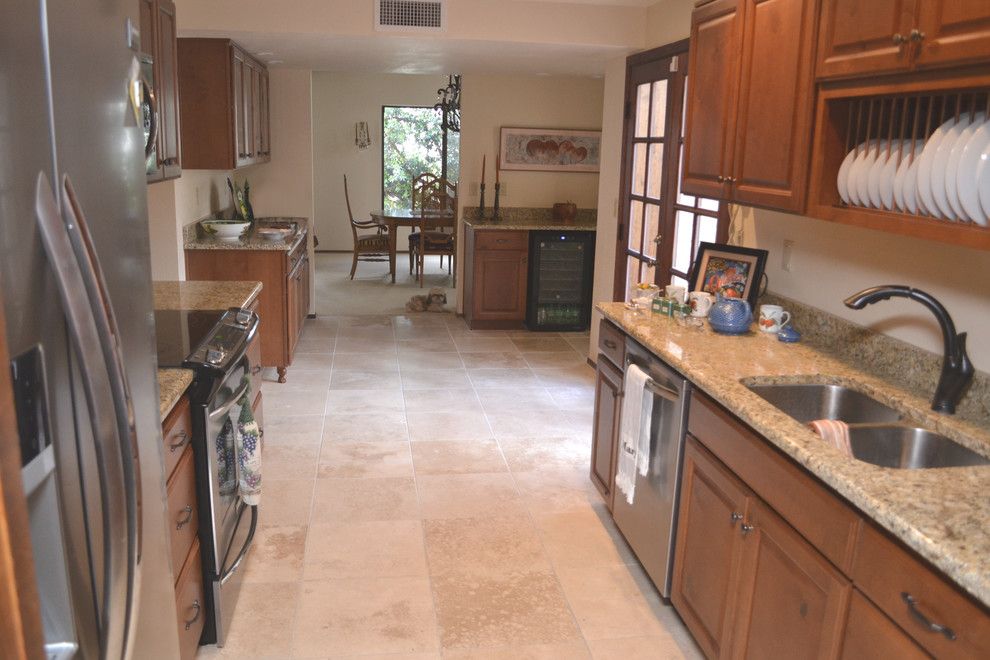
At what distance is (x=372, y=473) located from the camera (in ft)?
12.7

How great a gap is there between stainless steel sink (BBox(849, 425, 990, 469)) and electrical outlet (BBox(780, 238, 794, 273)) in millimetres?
1136

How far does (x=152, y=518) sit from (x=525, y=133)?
6.31 meters

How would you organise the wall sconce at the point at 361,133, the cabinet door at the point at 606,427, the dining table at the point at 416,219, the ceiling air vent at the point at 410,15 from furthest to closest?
the wall sconce at the point at 361,133 < the dining table at the point at 416,219 < the ceiling air vent at the point at 410,15 < the cabinet door at the point at 606,427

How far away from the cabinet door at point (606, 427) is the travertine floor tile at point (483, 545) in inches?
13.9

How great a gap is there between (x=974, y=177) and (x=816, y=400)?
2.89 feet

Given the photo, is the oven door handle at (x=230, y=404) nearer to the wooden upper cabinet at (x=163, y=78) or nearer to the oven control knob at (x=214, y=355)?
the oven control knob at (x=214, y=355)

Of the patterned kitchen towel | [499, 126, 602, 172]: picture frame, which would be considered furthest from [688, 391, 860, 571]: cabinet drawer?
[499, 126, 602, 172]: picture frame

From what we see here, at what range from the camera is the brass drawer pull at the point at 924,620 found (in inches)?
53.6

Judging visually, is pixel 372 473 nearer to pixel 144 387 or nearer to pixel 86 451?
pixel 144 387

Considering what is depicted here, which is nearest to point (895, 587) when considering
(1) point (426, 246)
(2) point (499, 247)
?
(2) point (499, 247)

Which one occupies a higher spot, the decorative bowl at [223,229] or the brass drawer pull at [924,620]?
the decorative bowl at [223,229]

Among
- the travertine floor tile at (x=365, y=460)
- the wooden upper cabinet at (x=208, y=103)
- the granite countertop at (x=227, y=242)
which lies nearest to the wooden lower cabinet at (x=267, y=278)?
the granite countertop at (x=227, y=242)

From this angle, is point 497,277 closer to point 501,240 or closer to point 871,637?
point 501,240

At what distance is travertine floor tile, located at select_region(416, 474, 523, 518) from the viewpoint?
11.4 feet
